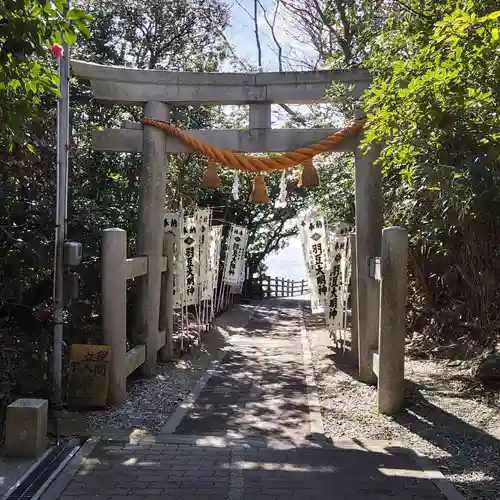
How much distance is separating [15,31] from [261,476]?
3867mm

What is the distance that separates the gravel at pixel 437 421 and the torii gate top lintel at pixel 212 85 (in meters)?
4.26

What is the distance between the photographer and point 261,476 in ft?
16.0

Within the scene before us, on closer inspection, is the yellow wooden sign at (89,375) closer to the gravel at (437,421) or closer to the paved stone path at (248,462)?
the paved stone path at (248,462)

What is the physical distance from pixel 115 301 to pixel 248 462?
2.89m

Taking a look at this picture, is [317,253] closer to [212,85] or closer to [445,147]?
[445,147]

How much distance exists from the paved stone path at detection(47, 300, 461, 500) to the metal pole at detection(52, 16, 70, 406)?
140 centimetres

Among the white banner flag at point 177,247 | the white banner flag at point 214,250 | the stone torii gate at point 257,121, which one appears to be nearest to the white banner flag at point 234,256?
the white banner flag at point 214,250

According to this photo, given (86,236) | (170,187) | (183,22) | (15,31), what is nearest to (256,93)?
(86,236)

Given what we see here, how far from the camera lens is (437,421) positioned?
657 centimetres

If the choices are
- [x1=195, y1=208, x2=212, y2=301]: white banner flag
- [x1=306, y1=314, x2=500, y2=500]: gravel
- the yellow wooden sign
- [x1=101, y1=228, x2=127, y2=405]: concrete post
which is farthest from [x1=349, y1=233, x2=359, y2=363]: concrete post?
the yellow wooden sign

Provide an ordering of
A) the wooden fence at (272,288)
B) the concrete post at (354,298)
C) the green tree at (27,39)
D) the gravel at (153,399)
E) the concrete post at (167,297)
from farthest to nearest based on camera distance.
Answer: the wooden fence at (272,288)
the concrete post at (167,297)
the concrete post at (354,298)
the gravel at (153,399)
the green tree at (27,39)

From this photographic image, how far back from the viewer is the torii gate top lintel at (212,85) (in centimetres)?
827

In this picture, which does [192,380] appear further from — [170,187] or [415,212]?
[170,187]

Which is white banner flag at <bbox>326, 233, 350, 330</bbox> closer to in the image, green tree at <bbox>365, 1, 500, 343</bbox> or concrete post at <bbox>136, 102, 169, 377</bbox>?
green tree at <bbox>365, 1, 500, 343</bbox>
